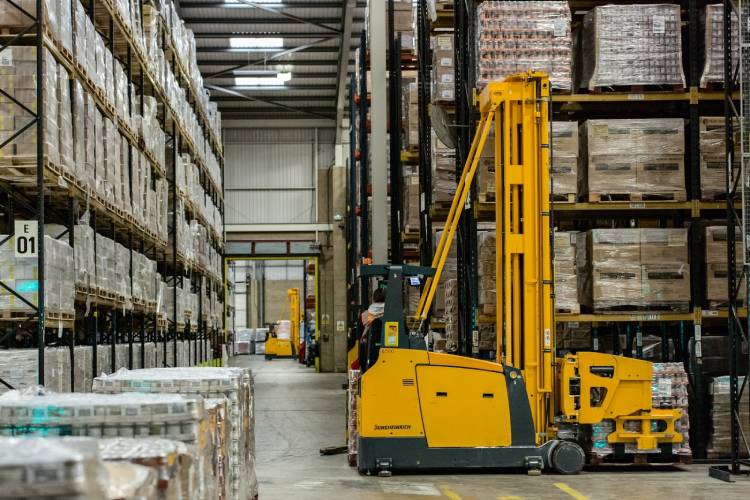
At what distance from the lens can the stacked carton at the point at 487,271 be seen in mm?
9516

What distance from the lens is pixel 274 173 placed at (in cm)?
3195

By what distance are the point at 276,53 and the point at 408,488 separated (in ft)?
66.4

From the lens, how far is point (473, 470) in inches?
351

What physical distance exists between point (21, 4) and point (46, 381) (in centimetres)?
273

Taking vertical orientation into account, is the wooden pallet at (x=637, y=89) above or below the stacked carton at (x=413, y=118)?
below

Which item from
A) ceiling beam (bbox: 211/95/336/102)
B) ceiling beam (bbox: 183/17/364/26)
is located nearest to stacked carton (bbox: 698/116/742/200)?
ceiling beam (bbox: 183/17/364/26)

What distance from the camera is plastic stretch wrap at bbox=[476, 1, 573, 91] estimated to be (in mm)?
9500

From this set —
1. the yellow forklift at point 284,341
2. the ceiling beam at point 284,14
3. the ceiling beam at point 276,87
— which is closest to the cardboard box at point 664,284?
the ceiling beam at point 284,14

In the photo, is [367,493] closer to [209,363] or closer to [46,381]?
[46,381]

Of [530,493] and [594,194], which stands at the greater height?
[594,194]

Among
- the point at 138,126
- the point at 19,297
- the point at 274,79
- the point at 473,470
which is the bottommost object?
the point at 473,470

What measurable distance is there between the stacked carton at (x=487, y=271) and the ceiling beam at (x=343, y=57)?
15.2 m

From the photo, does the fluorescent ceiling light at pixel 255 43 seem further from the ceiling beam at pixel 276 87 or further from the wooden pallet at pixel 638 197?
the wooden pallet at pixel 638 197

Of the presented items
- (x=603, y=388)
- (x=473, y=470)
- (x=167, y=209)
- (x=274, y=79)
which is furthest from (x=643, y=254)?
(x=274, y=79)
